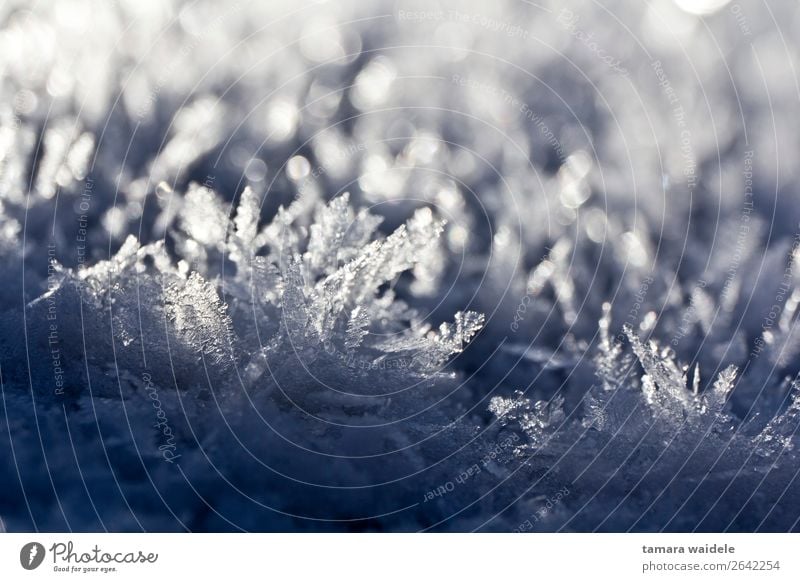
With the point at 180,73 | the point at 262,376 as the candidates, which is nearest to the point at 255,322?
the point at 262,376

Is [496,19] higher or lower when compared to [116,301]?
higher

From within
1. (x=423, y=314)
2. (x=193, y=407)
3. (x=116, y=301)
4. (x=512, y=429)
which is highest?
(x=116, y=301)

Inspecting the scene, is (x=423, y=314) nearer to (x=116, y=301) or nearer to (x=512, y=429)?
(x=512, y=429)

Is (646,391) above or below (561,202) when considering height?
below

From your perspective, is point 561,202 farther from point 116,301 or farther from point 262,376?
point 116,301

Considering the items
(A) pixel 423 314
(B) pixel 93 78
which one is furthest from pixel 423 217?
(B) pixel 93 78

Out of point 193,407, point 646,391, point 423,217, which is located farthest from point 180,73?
point 646,391
